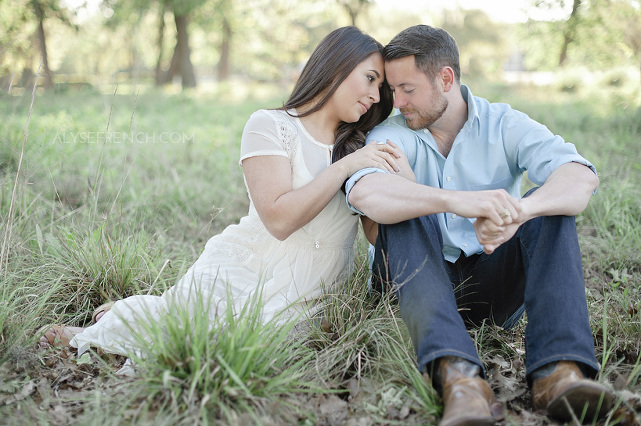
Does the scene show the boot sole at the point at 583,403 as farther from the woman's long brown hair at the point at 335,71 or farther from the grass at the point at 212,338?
the woman's long brown hair at the point at 335,71

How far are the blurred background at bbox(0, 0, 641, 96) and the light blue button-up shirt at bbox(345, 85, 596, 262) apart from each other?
1.62 metres

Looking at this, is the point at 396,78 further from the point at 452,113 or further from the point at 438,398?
the point at 438,398

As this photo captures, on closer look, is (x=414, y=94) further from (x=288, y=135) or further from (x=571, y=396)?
(x=571, y=396)

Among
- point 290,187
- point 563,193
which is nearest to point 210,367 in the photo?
point 290,187

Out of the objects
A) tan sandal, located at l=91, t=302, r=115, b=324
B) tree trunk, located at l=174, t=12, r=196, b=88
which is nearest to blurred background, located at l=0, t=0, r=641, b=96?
tree trunk, located at l=174, t=12, r=196, b=88

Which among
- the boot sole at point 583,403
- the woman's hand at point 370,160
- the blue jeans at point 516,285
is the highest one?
the woman's hand at point 370,160

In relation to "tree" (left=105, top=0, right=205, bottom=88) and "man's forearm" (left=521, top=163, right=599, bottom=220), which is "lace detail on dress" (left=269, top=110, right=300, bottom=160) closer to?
"man's forearm" (left=521, top=163, right=599, bottom=220)

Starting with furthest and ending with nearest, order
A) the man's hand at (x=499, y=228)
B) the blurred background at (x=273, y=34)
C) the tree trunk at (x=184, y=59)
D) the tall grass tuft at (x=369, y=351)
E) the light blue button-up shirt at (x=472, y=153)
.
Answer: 1. the tree trunk at (x=184, y=59)
2. the blurred background at (x=273, y=34)
3. the light blue button-up shirt at (x=472, y=153)
4. the man's hand at (x=499, y=228)
5. the tall grass tuft at (x=369, y=351)

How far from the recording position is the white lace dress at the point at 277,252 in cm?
255

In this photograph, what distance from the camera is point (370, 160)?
8.12 feet

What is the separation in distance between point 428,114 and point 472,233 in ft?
2.16

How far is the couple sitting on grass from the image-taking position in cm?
202

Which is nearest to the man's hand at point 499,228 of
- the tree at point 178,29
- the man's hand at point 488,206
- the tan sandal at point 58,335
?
the man's hand at point 488,206

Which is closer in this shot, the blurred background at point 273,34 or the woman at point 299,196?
the woman at point 299,196
